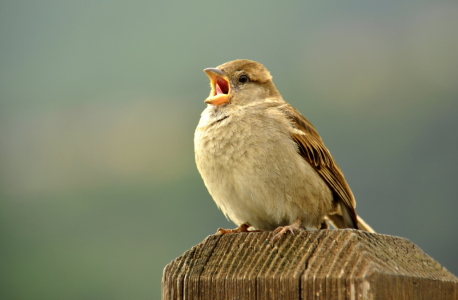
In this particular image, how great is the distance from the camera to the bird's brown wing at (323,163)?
388 cm

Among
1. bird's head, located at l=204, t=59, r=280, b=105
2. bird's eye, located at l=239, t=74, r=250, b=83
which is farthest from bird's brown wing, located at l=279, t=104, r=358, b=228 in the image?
bird's eye, located at l=239, t=74, r=250, b=83

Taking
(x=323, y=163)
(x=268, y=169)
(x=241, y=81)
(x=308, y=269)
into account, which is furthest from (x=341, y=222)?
(x=308, y=269)

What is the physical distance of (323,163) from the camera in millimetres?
3971

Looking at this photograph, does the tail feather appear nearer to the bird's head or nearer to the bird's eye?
the bird's head

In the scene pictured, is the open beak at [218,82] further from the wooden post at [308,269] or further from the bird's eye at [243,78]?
the wooden post at [308,269]

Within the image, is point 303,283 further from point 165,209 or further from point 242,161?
point 165,209

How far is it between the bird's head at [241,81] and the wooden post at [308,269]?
2.03 metres

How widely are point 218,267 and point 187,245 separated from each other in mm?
12192

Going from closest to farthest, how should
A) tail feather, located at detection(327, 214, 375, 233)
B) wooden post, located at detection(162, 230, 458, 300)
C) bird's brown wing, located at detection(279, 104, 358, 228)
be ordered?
wooden post, located at detection(162, 230, 458, 300) → bird's brown wing, located at detection(279, 104, 358, 228) → tail feather, located at detection(327, 214, 375, 233)

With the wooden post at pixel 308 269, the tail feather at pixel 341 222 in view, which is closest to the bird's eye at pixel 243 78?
the tail feather at pixel 341 222

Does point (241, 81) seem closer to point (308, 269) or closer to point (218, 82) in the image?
point (218, 82)

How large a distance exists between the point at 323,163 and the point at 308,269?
1.86 metres

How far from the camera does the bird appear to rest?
3.61 metres

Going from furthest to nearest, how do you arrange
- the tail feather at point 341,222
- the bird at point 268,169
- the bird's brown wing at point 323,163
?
the tail feather at point 341,222 < the bird's brown wing at point 323,163 < the bird at point 268,169
